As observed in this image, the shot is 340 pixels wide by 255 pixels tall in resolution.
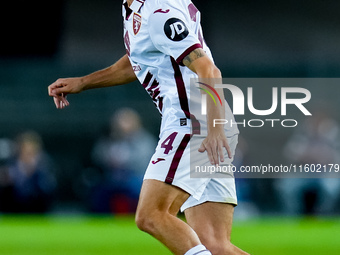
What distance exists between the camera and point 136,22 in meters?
4.06

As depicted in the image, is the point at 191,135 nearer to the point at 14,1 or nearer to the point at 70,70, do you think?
the point at 70,70

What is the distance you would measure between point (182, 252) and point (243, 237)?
491 cm

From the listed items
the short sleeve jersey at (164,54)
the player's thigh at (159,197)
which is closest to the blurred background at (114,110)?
the short sleeve jersey at (164,54)

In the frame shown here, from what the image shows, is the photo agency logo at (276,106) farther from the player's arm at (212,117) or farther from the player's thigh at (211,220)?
the player's arm at (212,117)

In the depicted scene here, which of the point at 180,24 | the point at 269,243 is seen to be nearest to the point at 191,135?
the point at 180,24

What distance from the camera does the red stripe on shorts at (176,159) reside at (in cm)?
386

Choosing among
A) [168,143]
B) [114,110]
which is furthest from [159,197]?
[114,110]

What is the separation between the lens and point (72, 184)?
1244cm

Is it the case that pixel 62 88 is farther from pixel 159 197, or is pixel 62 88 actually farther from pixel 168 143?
pixel 159 197

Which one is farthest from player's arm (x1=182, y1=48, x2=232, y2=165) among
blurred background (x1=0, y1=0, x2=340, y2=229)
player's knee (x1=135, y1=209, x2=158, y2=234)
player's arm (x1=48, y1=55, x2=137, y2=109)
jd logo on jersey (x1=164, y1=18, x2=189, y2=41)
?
blurred background (x1=0, y1=0, x2=340, y2=229)

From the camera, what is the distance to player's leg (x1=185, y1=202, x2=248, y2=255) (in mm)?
4234

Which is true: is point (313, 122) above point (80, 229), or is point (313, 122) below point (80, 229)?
above

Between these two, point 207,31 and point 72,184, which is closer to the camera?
point 72,184

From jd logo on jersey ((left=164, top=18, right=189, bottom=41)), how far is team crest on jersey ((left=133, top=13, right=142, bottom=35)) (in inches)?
13.2
